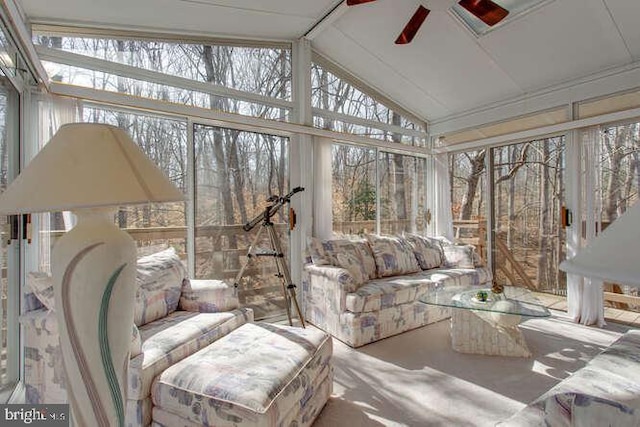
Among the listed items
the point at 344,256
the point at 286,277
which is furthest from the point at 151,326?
the point at 344,256

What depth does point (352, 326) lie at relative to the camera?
2.93 metres

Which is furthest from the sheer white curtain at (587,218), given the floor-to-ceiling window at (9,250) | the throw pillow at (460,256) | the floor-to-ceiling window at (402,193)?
the floor-to-ceiling window at (9,250)

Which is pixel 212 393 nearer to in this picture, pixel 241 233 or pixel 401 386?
pixel 401 386

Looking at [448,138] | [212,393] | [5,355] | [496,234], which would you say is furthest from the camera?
[448,138]

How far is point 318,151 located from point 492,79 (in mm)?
2160

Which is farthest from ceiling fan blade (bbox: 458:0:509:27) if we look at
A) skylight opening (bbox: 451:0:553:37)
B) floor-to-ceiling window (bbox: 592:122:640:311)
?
floor-to-ceiling window (bbox: 592:122:640:311)

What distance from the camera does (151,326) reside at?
6.87ft

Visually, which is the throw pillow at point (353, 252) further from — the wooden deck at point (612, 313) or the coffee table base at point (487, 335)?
the wooden deck at point (612, 313)

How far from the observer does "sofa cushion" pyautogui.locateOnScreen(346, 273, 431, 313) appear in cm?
296

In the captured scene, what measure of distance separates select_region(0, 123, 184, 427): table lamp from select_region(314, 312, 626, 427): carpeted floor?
1322 mm

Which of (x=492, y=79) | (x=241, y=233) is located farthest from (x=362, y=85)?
(x=241, y=233)

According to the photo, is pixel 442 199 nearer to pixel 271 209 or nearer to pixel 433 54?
pixel 433 54

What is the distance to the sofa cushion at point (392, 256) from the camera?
3707 millimetres

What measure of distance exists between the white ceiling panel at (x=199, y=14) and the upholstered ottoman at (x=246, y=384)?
2.51m
